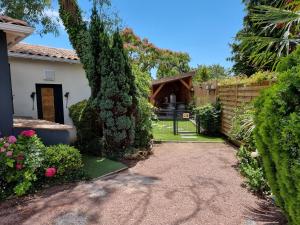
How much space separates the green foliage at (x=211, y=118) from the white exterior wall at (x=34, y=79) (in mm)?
5439

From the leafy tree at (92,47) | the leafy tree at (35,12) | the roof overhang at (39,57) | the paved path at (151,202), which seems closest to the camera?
the paved path at (151,202)

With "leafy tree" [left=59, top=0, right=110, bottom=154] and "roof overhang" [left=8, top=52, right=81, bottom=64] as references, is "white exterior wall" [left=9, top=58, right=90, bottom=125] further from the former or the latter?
"leafy tree" [left=59, top=0, right=110, bottom=154]

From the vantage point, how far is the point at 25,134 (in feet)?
15.8

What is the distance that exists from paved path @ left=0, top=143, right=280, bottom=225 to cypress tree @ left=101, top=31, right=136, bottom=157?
4.47 ft

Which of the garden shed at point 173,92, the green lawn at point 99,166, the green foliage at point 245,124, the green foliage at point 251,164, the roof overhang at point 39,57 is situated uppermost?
the roof overhang at point 39,57

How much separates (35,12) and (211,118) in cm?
933

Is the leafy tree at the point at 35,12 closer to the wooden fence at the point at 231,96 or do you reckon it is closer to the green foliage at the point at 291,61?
the wooden fence at the point at 231,96

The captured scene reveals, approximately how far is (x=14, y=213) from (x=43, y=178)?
3.61 feet

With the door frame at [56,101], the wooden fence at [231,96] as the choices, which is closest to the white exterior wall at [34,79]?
the door frame at [56,101]

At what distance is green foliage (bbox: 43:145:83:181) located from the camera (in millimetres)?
4798

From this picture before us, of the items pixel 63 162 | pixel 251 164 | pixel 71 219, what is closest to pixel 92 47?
pixel 63 162

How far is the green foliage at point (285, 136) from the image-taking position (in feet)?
8.04

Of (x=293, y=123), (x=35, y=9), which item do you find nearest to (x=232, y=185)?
(x=293, y=123)

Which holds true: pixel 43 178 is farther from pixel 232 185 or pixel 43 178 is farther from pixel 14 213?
pixel 232 185
